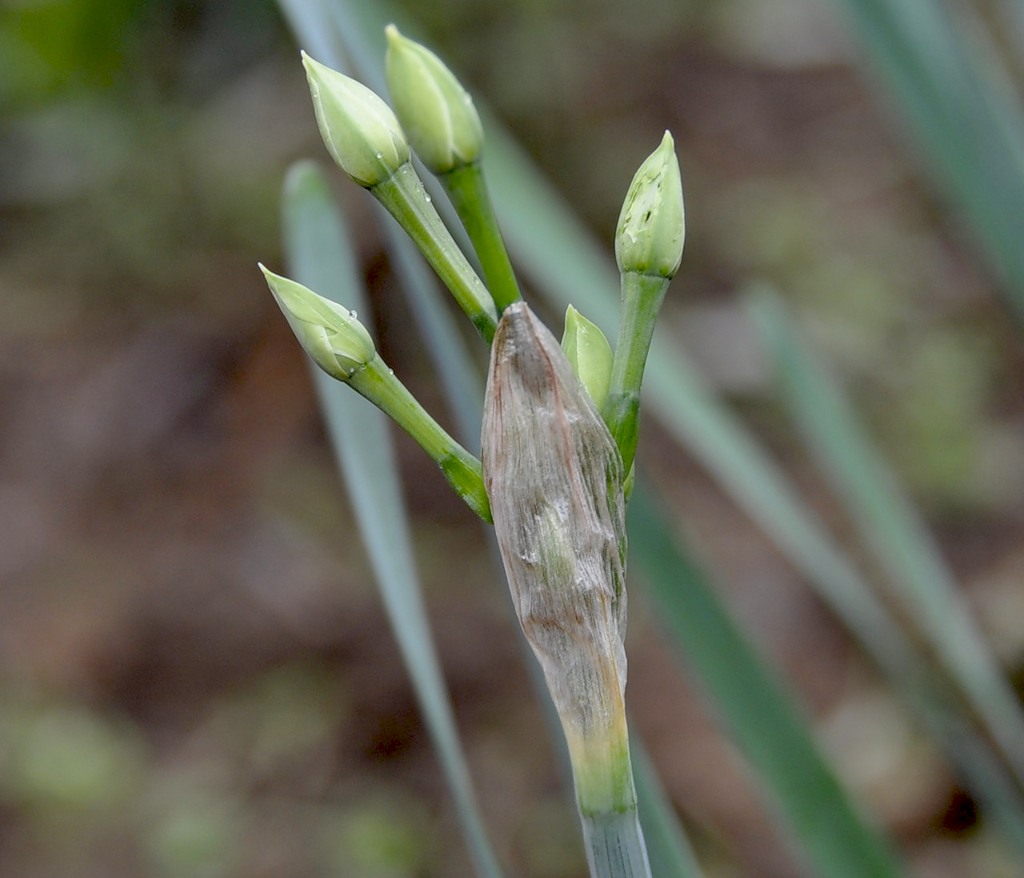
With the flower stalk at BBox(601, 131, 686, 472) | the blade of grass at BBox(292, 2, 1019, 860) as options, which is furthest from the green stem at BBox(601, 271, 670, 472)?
the blade of grass at BBox(292, 2, 1019, 860)

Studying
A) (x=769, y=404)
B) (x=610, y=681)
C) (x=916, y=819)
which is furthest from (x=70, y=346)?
(x=610, y=681)

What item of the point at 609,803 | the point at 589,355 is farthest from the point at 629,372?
the point at 609,803

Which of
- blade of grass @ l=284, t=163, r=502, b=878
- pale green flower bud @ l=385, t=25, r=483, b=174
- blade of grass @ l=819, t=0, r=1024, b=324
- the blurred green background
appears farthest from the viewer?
the blurred green background

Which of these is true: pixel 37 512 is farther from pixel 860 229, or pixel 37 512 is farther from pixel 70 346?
pixel 860 229

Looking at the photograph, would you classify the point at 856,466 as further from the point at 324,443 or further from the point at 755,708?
the point at 324,443

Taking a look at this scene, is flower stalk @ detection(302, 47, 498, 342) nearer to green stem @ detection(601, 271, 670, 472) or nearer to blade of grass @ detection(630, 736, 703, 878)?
green stem @ detection(601, 271, 670, 472)

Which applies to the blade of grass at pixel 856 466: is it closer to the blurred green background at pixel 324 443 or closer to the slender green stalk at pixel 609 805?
the slender green stalk at pixel 609 805

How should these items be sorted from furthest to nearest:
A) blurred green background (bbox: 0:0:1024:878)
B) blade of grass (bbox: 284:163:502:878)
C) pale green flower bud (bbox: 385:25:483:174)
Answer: blurred green background (bbox: 0:0:1024:878), blade of grass (bbox: 284:163:502:878), pale green flower bud (bbox: 385:25:483:174)

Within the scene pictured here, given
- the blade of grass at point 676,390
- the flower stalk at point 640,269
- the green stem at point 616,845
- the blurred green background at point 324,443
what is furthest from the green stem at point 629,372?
the blurred green background at point 324,443
